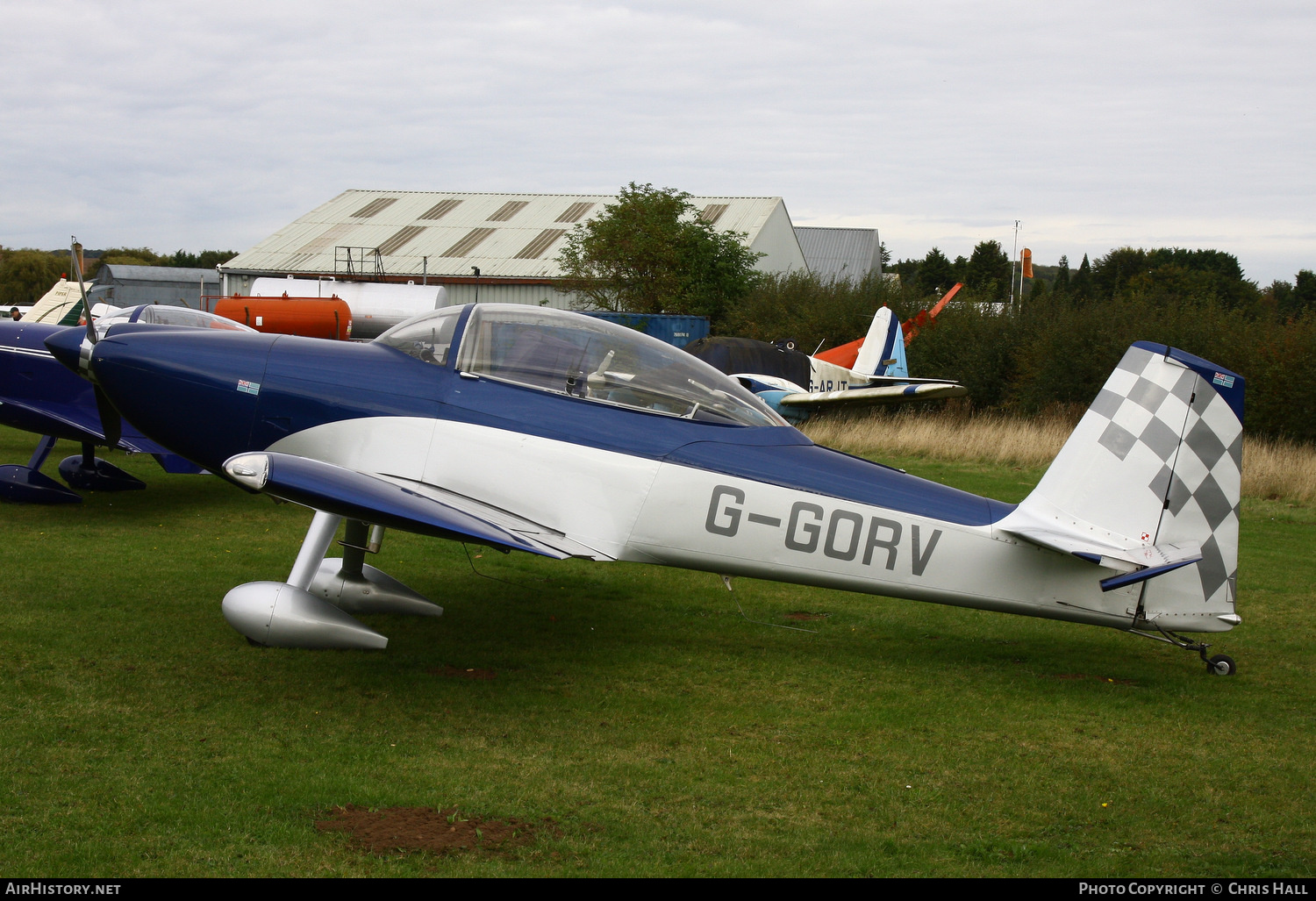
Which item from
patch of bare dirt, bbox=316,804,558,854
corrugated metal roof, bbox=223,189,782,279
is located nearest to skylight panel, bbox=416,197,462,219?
corrugated metal roof, bbox=223,189,782,279

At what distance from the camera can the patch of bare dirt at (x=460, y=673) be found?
566cm

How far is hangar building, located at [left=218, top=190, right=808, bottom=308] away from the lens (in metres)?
36.0

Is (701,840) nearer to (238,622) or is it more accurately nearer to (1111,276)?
(238,622)

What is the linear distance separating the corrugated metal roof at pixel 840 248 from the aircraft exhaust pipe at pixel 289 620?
49.4 meters

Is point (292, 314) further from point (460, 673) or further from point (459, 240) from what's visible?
point (460, 673)

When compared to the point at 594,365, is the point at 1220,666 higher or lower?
lower

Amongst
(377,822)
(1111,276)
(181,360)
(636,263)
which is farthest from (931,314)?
(1111,276)

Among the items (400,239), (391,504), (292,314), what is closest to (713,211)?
(400,239)

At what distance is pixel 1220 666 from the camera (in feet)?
19.7

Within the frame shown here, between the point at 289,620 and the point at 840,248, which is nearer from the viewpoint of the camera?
the point at 289,620

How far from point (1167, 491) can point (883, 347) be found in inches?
602

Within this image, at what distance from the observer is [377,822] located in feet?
12.4

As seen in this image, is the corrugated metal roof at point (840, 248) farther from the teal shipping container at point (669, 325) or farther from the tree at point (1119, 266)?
the teal shipping container at point (669, 325)
